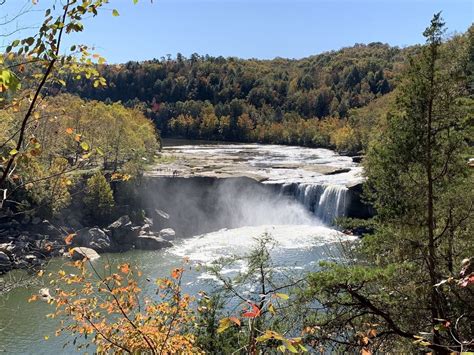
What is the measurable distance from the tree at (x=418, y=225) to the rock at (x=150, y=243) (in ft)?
63.4

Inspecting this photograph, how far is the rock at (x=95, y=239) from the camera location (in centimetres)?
2595

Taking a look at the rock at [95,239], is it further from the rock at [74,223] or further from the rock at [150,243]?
the rock at [150,243]

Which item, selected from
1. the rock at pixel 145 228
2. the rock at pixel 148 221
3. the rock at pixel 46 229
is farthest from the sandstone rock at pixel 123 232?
the rock at pixel 46 229

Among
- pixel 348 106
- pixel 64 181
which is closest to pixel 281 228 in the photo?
pixel 64 181

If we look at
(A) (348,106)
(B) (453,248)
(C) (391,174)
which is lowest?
(B) (453,248)

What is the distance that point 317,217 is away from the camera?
32.6 metres

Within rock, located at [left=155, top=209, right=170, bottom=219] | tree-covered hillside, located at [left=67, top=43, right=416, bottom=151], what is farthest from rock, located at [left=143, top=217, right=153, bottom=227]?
tree-covered hillside, located at [left=67, top=43, right=416, bottom=151]

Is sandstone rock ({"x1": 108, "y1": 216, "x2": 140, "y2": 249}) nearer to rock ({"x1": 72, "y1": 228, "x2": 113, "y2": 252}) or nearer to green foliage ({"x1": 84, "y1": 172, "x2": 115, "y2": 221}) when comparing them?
rock ({"x1": 72, "y1": 228, "x2": 113, "y2": 252})

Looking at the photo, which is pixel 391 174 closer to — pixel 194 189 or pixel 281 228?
pixel 281 228

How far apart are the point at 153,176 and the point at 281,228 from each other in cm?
1087

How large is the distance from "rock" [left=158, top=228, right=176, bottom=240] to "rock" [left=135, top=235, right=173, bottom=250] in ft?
4.12

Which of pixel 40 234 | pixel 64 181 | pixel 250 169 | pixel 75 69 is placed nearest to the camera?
pixel 75 69

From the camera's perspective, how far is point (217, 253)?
1013 inches

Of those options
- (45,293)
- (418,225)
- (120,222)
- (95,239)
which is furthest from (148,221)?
(45,293)
